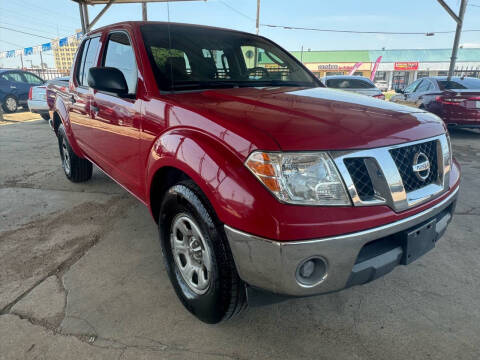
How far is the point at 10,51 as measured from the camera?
21.3 m

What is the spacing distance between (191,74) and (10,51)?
2495 centimetres

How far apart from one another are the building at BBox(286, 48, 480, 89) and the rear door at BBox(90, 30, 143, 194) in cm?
4293

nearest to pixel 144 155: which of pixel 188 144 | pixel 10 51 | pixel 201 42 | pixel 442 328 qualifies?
pixel 188 144

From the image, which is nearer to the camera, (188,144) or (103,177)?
(188,144)

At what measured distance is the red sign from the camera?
42.8m

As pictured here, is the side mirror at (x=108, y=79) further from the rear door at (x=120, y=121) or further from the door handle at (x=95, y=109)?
the door handle at (x=95, y=109)

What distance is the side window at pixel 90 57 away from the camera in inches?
122

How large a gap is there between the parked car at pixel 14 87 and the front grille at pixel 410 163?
1400 centimetres

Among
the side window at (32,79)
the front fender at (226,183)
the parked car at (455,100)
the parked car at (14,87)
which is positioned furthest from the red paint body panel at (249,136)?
the side window at (32,79)

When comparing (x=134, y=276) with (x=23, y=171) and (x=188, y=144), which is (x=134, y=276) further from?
(x=23, y=171)

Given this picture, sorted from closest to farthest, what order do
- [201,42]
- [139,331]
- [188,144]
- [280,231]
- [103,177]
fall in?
[280,231] < [188,144] < [139,331] < [201,42] < [103,177]

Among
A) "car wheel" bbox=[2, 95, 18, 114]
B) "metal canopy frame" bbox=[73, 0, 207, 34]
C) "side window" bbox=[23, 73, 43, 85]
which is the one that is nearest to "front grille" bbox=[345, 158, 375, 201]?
"metal canopy frame" bbox=[73, 0, 207, 34]

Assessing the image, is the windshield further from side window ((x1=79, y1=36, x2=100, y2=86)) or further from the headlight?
the headlight

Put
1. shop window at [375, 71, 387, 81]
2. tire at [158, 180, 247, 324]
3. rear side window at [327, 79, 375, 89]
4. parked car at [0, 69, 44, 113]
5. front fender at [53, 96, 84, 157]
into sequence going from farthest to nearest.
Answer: shop window at [375, 71, 387, 81]
parked car at [0, 69, 44, 113]
rear side window at [327, 79, 375, 89]
front fender at [53, 96, 84, 157]
tire at [158, 180, 247, 324]
